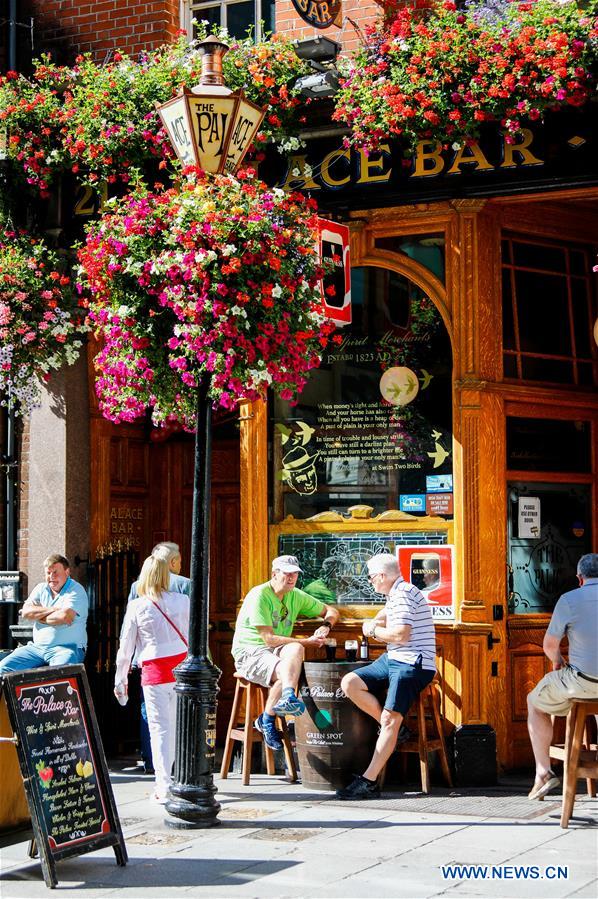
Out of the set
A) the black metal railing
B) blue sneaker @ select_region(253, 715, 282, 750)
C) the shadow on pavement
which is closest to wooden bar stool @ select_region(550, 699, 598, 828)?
the shadow on pavement

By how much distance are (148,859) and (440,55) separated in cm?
580

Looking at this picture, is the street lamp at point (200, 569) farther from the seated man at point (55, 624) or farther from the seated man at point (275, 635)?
the seated man at point (55, 624)

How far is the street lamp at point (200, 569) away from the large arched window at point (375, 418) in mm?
2276

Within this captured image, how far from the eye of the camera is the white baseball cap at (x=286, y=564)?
9.53 metres

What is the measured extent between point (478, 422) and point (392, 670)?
82.9 inches

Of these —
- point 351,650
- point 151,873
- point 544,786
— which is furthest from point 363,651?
point 151,873

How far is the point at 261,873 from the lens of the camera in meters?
6.70

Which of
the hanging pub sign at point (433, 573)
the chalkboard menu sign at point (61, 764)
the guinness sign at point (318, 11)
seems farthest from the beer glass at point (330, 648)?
the guinness sign at point (318, 11)

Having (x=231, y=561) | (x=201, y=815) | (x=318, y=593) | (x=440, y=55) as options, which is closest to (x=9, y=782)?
(x=201, y=815)

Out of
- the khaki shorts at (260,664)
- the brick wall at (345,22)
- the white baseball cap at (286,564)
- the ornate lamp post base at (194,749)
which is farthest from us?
the brick wall at (345,22)

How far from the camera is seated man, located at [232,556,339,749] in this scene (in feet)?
30.6

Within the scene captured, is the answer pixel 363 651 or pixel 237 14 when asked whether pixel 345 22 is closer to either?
pixel 237 14

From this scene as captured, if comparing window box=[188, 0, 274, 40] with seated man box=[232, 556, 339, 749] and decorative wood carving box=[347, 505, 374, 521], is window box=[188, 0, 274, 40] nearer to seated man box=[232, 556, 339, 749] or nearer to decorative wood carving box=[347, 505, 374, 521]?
decorative wood carving box=[347, 505, 374, 521]
